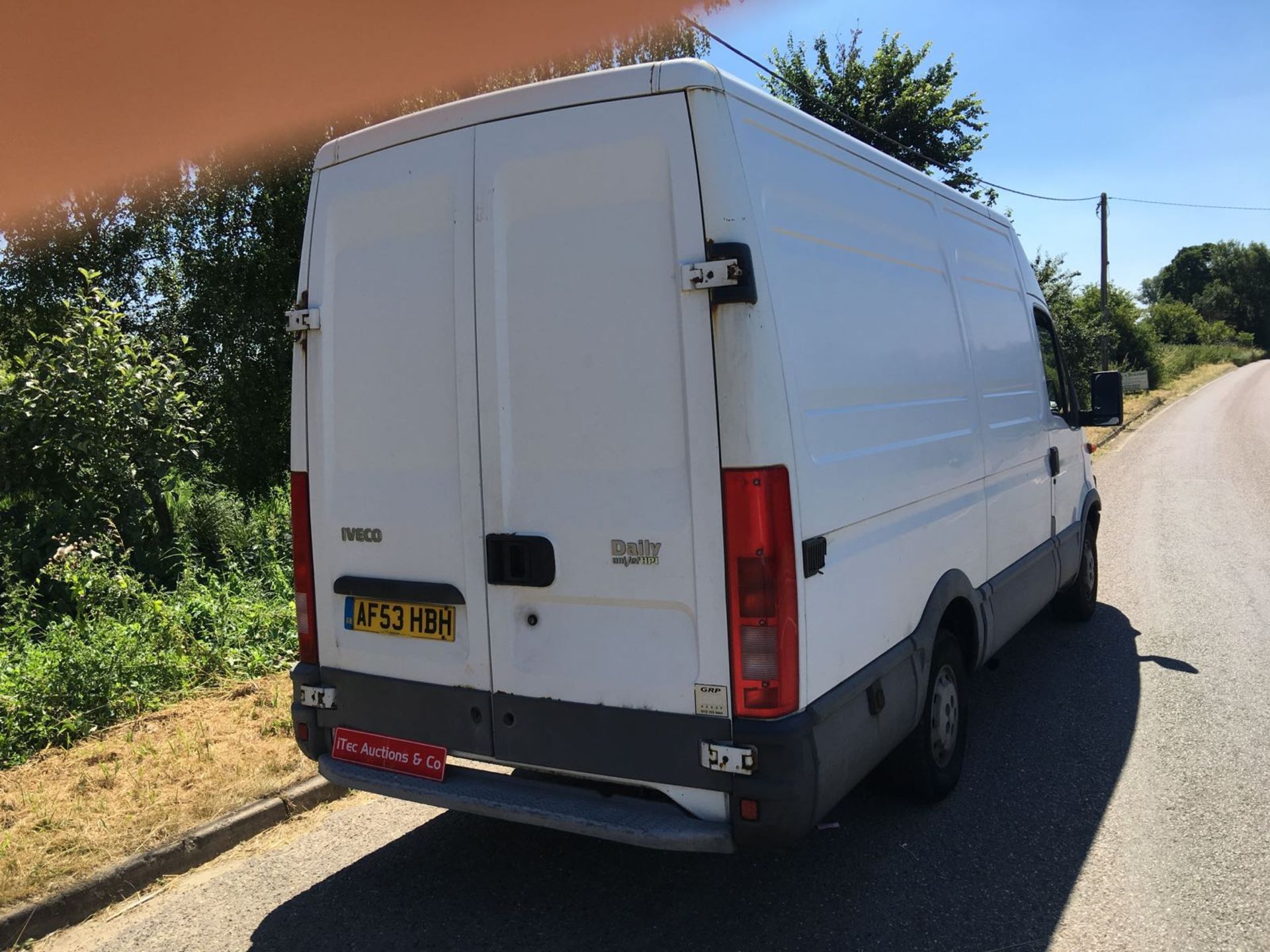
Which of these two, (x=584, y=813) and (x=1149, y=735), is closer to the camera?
(x=584, y=813)

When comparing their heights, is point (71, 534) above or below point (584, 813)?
above

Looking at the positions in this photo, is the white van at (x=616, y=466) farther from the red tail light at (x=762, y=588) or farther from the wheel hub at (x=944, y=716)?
the wheel hub at (x=944, y=716)

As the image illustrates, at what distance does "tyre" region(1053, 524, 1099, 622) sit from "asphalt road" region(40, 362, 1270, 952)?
135 centimetres

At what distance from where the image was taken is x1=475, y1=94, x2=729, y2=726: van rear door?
270cm

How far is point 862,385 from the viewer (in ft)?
10.5

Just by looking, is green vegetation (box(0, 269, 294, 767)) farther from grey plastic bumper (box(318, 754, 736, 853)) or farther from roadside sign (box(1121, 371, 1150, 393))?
roadside sign (box(1121, 371, 1150, 393))

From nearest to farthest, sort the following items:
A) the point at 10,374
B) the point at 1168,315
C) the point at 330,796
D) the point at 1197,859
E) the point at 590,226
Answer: the point at 590,226 < the point at 1197,859 < the point at 330,796 < the point at 10,374 < the point at 1168,315

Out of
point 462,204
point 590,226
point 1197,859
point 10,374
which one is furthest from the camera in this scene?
point 10,374

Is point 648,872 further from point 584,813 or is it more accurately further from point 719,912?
point 584,813

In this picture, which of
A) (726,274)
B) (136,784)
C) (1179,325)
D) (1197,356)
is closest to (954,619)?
(726,274)

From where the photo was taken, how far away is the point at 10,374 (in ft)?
23.1

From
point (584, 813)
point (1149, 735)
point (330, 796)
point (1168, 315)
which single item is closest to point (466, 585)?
point (584, 813)

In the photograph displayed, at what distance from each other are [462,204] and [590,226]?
1.66 feet

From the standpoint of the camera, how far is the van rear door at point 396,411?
307 centimetres
